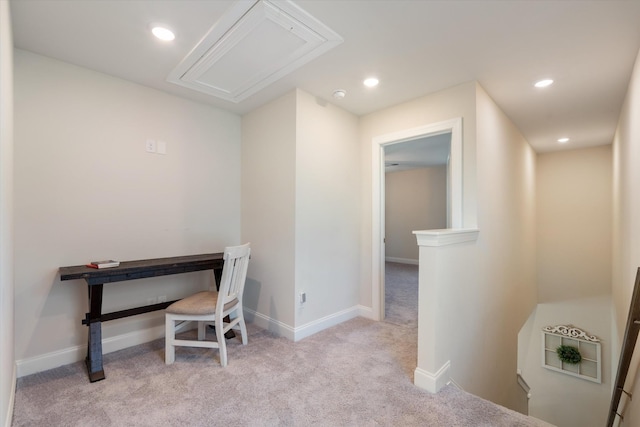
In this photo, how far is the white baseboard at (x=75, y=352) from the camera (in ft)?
6.83

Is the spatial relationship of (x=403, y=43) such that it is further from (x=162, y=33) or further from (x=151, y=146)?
(x=151, y=146)

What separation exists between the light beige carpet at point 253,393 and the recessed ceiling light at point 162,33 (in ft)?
7.93

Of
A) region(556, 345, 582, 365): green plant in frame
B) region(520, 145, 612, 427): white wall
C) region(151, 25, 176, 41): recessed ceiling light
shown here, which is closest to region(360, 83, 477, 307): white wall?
region(151, 25, 176, 41): recessed ceiling light

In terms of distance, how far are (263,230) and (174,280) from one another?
3.32ft

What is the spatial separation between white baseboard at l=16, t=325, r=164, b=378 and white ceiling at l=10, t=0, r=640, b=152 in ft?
7.57

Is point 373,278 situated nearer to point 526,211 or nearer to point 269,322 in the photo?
point 269,322

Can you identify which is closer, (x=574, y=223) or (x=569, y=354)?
(x=569, y=354)

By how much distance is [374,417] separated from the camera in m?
1.67

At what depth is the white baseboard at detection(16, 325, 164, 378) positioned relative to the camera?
2.08 meters

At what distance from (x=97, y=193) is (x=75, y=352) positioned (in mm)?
1305

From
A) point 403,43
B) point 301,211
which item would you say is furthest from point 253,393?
point 403,43

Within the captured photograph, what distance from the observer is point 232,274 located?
231cm

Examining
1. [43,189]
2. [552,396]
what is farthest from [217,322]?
[552,396]

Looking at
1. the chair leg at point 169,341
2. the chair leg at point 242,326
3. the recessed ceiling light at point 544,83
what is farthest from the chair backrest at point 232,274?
the recessed ceiling light at point 544,83
